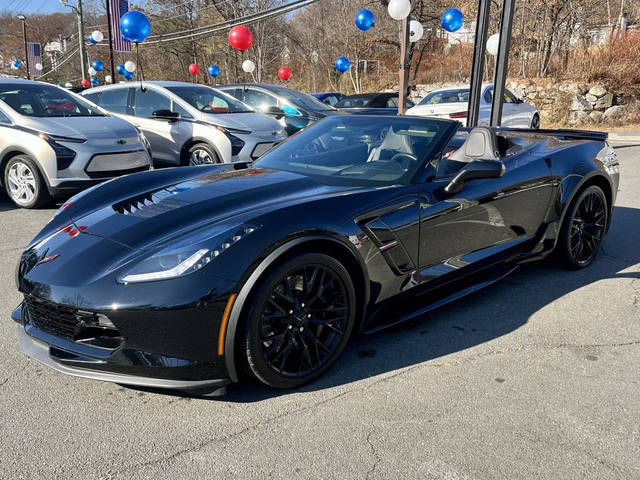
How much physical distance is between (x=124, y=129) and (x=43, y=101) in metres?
1.16

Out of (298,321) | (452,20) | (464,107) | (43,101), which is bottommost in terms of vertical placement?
(298,321)

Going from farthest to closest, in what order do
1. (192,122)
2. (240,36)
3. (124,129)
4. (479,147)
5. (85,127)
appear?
(240,36), (192,122), (124,129), (85,127), (479,147)

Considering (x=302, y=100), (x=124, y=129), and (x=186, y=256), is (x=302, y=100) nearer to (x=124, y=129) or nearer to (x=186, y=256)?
(x=124, y=129)

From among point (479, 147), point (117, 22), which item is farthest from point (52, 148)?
point (117, 22)

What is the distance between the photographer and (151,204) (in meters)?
3.12

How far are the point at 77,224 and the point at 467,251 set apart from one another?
2.32 m

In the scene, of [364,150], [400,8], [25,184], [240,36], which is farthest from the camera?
[240,36]

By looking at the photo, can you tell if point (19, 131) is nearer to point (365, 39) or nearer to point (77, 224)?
point (77, 224)

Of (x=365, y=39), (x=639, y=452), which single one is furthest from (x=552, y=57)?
(x=639, y=452)

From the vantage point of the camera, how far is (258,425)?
8.00 ft

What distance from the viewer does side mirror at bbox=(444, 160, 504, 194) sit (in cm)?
330

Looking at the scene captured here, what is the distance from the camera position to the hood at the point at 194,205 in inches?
107

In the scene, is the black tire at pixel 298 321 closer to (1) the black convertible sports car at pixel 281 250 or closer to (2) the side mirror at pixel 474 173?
(1) the black convertible sports car at pixel 281 250

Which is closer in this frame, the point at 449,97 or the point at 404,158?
the point at 404,158
